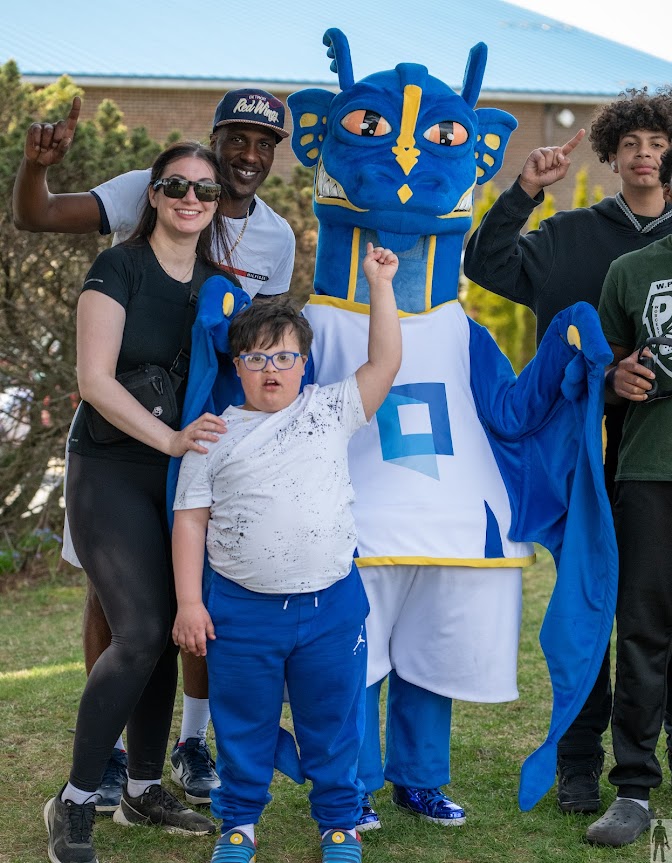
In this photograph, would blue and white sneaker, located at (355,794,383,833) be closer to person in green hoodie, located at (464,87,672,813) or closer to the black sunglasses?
person in green hoodie, located at (464,87,672,813)

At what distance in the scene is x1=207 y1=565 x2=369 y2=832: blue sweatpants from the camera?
2861 millimetres

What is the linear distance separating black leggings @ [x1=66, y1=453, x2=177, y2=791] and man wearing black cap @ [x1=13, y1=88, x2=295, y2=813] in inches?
18.0

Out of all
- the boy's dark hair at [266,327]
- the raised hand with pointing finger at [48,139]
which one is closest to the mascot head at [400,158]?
the boy's dark hair at [266,327]

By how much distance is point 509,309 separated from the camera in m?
12.0

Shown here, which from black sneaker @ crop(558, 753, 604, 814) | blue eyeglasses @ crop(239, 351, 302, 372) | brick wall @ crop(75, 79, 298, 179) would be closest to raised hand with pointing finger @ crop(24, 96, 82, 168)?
blue eyeglasses @ crop(239, 351, 302, 372)

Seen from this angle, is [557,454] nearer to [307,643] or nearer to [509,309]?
[307,643]

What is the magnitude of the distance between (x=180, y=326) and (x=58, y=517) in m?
4.54

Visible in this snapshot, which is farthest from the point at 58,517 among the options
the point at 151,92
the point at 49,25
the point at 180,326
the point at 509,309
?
the point at 49,25

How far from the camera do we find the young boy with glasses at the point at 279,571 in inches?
111

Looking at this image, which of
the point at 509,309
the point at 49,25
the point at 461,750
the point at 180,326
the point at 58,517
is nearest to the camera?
the point at 180,326

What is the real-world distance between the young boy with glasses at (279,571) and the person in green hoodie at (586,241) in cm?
72

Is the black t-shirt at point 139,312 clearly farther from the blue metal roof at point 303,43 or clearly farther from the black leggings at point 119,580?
the blue metal roof at point 303,43

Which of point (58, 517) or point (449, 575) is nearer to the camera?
point (449, 575)

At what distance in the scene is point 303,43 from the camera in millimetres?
20031
